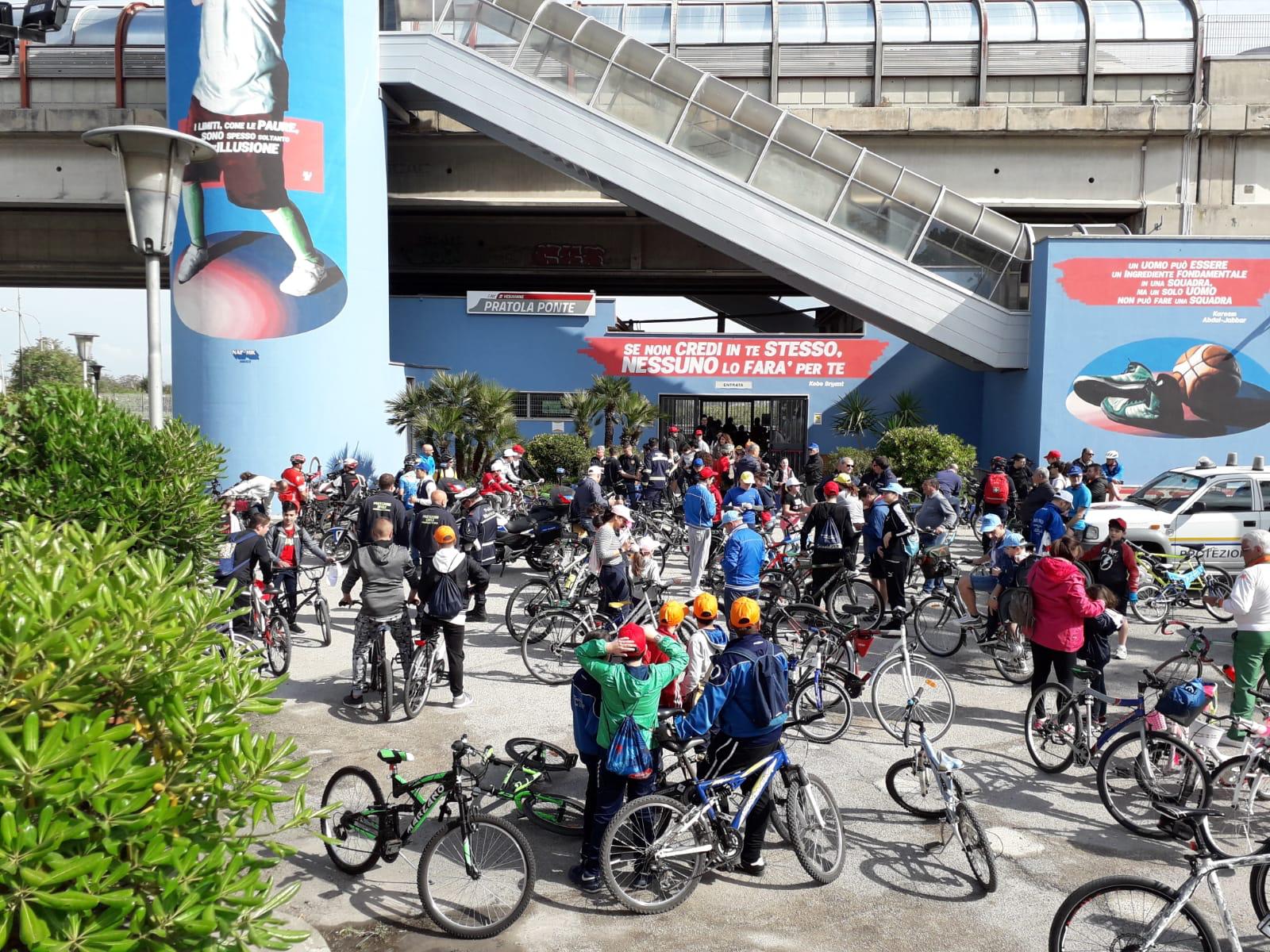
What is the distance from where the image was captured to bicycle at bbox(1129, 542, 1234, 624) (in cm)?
1271

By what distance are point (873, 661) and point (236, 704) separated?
28.5 feet

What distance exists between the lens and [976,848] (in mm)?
5965

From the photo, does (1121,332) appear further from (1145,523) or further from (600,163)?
(600,163)

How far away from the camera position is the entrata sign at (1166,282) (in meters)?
22.0

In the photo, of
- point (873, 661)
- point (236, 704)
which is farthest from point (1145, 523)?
point (236, 704)

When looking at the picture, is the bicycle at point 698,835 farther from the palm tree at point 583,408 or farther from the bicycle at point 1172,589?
the palm tree at point 583,408

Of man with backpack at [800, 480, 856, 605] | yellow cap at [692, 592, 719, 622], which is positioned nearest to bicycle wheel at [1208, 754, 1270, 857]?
yellow cap at [692, 592, 719, 622]

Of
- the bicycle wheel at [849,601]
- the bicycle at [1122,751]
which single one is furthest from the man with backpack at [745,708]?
the bicycle wheel at [849,601]

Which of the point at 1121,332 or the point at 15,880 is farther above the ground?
the point at 1121,332

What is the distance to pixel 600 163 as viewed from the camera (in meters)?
22.3

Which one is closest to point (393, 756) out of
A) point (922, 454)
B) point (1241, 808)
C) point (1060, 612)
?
point (1060, 612)

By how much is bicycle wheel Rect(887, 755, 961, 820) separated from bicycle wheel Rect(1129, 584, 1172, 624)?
7135 mm

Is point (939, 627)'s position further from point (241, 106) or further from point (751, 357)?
point (241, 106)

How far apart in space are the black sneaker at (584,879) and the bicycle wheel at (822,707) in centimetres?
283
